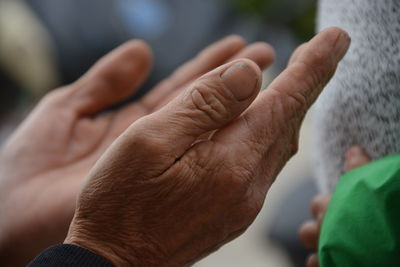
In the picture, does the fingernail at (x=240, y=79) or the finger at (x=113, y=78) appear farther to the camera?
the finger at (x=113, y=78)

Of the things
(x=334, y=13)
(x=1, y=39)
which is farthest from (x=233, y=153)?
(x=1, y=39)

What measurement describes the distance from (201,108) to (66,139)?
423mm

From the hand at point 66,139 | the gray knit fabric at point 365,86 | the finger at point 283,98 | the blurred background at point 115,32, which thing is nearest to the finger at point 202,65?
the hand at point 66,139

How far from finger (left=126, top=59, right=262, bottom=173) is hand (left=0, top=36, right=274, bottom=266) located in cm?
30

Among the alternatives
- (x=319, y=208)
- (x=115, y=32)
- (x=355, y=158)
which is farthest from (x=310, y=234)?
(x=115, y=32)

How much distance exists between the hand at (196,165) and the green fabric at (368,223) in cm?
8

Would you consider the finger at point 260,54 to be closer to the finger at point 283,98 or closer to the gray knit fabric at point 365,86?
the gray knit fabric at point 365,86

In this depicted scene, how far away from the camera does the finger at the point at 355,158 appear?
614mm

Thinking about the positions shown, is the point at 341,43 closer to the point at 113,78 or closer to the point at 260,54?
the point at 260,54

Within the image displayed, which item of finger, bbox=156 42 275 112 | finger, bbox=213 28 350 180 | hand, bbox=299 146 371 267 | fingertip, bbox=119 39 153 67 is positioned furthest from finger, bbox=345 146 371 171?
fingertip, bbox=119 39 153 67

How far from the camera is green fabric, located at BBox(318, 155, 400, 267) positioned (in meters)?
0.51

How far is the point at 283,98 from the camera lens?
1.82 feet

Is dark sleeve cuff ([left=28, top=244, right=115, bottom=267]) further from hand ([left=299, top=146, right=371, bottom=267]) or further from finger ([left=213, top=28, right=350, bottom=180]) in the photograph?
hand ([left=299, top=146, right=371, bottom=267])

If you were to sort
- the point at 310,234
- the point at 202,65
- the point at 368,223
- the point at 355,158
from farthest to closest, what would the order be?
the point at 202,65, the point at 310,234, the point at 355,158, the point at 368,223
